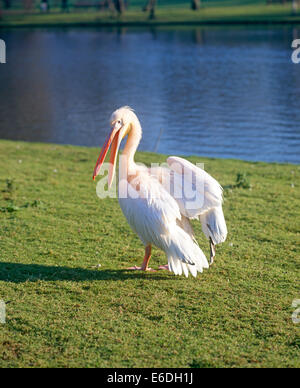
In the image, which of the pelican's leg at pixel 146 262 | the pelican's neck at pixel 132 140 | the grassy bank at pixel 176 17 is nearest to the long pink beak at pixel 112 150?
the pelican's neck at pixel 132 140

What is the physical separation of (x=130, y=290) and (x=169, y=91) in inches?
579

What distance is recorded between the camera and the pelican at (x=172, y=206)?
492 centimetres

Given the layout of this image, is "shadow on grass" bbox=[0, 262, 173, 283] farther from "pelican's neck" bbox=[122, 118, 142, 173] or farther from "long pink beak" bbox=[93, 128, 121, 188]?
"pelican's neck" bbox=[122, 118, 142, 173]

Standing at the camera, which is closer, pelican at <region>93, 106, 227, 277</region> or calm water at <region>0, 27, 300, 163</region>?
pelican at <region>93, 106, 227, 277</region>

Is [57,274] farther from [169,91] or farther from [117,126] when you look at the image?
[169,91]

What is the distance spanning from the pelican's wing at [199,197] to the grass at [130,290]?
54 centimetres

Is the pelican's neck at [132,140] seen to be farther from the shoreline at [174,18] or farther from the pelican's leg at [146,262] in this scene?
the shoreline at [174,18]

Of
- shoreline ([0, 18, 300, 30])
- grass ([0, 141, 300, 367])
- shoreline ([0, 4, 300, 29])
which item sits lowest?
grass ([0, 141, 300, 367])

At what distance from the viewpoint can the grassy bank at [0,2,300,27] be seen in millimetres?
37094

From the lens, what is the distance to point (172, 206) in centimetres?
495

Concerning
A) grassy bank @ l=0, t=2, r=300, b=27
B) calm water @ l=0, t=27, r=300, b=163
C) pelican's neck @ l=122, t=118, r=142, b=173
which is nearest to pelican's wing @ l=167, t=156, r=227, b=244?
pelican's neck @ l=122, t=118, r=142, b=173

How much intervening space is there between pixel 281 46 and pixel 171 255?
24733 millimetres

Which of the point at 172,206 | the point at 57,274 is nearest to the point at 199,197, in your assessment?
the point at 172,206

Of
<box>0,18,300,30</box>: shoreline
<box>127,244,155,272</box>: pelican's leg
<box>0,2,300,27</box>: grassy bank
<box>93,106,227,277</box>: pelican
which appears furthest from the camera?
<box>0,2,300,27</box>: grassy bank
